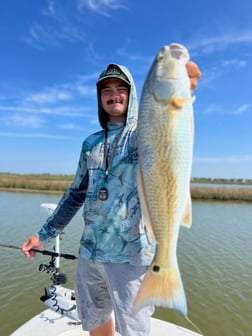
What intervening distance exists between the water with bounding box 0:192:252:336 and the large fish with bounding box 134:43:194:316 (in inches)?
135

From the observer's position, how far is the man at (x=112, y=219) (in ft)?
7.56

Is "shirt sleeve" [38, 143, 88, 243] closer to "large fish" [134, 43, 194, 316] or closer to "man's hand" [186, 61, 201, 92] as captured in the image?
"large fish" [134, 43, 194, 316]

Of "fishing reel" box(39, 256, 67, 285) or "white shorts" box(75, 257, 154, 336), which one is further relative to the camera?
"fishing reel" box(39, 256, 67, 285)

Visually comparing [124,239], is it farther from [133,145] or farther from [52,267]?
[52,267]

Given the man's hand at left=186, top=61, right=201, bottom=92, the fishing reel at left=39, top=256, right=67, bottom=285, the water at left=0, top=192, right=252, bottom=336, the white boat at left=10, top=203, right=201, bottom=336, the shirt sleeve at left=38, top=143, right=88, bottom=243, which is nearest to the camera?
the man's hand at left=186, top=61, right=201, bottom=92

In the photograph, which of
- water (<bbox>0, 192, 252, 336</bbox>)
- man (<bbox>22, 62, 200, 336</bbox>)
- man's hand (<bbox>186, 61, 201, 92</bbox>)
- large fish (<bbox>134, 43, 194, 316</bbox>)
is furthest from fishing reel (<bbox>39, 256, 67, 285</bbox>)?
man's hand (<bbox>186, 61, 201, 92</bbox>)

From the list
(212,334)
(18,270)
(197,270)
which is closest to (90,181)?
(212,334)

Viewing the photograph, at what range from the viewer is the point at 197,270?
919cm

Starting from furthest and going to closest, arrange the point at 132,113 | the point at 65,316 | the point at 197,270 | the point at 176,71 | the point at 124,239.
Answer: the point at 197,270 → the point at 65,316 → the point at 132,113 → the point at 124,239 → the point at 176,71

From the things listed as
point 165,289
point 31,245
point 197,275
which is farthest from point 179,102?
point 197,275

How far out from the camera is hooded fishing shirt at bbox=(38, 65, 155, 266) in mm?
2311

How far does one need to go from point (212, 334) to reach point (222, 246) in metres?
5.93

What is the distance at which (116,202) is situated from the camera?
7.81 ft

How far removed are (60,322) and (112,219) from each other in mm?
2459
